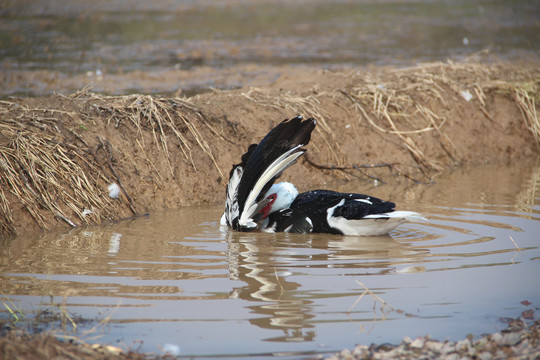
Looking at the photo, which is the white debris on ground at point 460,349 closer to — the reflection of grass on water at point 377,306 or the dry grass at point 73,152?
the reflection of grass on water at point 377,306

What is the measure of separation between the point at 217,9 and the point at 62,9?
5065 millimetres

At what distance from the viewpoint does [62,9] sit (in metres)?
22.3


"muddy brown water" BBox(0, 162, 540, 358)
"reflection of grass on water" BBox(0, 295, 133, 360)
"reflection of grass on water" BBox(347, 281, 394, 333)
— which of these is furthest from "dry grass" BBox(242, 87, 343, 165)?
"reflection of grass on water" BBox(0, 295, 133, 360)

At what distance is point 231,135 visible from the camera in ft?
27.3

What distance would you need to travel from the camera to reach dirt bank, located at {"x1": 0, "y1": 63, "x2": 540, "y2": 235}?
269 inches

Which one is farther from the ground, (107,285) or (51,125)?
(51,125)

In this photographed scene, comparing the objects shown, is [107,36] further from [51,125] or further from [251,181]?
[251,181]

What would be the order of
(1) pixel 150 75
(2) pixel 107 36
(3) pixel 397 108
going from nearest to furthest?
(3) pixel 397 108 → (1) pixel 150 75 → (2) pixel 107 36

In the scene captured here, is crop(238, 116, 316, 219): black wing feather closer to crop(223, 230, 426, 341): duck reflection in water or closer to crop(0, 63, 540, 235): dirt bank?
crop(223, 230, 426, 341): duck reflection in water

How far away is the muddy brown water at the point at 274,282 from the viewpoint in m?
4.15

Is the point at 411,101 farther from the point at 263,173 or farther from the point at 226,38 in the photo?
the point at 226,38

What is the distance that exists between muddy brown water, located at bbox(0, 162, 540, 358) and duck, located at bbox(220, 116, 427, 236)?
0.49ft

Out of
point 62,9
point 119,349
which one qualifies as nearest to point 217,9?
point 62,9

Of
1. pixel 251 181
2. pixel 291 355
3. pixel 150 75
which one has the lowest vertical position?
pixel 291 355
